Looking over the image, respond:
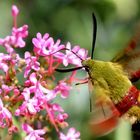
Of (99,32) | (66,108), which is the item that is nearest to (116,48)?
(99,32)

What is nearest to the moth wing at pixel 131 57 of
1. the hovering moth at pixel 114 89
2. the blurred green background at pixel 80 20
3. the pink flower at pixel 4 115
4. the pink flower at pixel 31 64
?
the hovering moth at pixel 114 89

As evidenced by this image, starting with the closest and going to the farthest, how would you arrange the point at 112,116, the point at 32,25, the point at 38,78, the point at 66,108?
the point at 112,116
the point at 38,78
the point at 66,108
the point at 32,25

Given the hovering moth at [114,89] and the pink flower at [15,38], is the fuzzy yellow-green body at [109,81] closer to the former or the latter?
the hovering moth at [114,89]

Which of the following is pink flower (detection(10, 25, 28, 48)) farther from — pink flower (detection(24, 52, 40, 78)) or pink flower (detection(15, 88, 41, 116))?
pink flower (detection(15, 88, 41, 116))

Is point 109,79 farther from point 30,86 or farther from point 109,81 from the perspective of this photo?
point 30,86

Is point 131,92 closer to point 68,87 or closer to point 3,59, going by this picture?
point 68,87

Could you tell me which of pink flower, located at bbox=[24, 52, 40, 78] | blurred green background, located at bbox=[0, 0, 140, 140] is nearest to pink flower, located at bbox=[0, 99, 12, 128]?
pink flower, located at bbox=[24, 52, 40, 78]

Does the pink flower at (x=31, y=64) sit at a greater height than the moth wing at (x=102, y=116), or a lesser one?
greater

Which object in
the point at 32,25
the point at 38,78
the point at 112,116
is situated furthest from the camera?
the point at 32,25
